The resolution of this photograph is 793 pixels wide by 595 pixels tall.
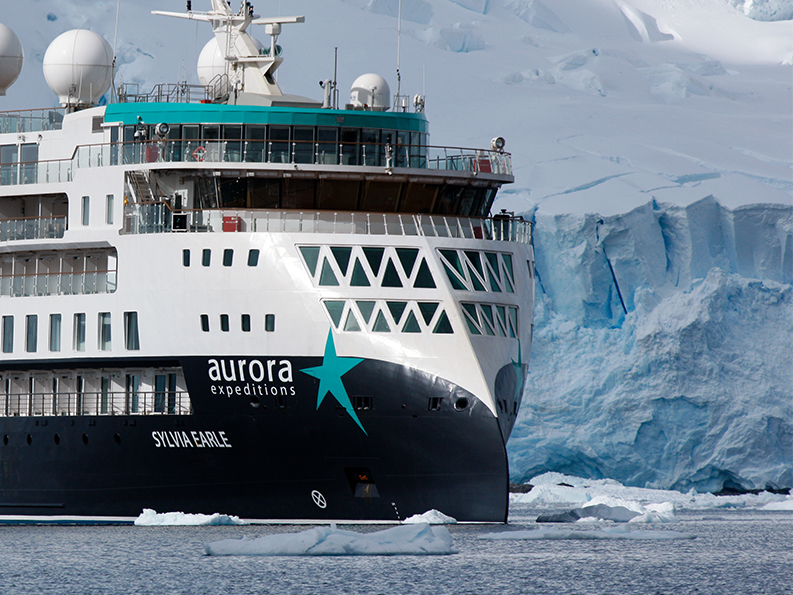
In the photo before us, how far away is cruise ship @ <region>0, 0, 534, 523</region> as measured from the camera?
26125 millimetres

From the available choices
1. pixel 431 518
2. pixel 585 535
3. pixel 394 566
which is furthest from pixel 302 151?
pixel 585 535

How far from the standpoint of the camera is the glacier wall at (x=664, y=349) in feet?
134

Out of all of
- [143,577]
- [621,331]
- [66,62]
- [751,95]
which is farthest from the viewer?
[751,95]

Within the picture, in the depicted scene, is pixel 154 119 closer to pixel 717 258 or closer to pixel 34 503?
pixel 34 503

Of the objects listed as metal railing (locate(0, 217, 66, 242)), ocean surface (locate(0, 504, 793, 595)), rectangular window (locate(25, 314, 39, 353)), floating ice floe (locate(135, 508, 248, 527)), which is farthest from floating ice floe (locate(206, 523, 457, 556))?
metal railing (locate(0, 217, 66, 242))

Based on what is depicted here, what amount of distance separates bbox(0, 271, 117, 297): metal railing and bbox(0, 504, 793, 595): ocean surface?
4738 millimetres

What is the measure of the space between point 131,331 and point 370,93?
25.9 ft

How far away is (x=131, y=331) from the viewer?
92.9 feet

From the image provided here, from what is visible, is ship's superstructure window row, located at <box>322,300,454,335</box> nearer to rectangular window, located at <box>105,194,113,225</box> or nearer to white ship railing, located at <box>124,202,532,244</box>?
white ship railing, located at <box>124,202,532,244</box>

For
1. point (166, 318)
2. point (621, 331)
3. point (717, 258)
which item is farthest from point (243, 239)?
point (717, 258)

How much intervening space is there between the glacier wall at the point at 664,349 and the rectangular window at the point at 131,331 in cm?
1596

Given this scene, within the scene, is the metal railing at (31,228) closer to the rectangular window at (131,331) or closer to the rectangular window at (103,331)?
the rectangular window at (103,331)

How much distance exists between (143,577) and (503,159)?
12284 millimetres

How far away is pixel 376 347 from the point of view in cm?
2608
